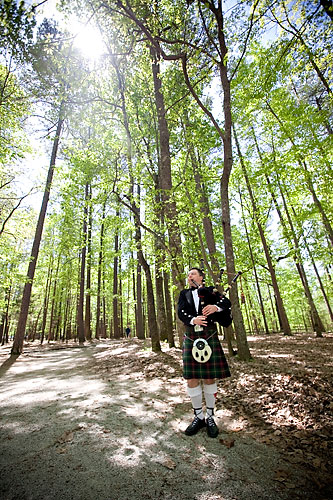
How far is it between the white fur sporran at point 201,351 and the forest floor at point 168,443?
982 mm

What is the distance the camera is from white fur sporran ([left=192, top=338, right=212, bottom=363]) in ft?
10.3

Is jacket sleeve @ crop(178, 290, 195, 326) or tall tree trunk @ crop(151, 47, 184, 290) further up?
tall tree trunk @ crop(151, 47, 184, 290)

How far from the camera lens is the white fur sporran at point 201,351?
315 centimetres

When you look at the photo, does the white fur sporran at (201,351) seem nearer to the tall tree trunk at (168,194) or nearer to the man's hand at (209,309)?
the man's hand at (209,309)

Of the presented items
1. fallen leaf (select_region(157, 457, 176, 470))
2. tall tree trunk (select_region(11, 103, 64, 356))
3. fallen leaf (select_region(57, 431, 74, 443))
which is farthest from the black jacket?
tall tree trunk (select_region(11, 103, 64, 356))

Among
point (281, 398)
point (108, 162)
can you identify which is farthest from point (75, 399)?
Answer: point (108, 162)

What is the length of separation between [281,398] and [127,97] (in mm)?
12856

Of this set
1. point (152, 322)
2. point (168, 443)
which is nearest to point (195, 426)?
point (168, 443)

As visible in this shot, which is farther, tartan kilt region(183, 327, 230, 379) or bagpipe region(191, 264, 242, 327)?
bagpipe region(191, 264, 242, 327)

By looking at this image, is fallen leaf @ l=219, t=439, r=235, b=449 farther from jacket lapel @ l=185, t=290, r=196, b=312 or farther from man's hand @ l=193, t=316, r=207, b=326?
jacket lapel @ l=185, t=290, r=196, b=312

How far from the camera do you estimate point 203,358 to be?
3148 millimetres

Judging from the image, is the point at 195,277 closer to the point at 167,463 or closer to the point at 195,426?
the point at 195,426

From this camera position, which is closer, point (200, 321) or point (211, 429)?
point (211, 429)

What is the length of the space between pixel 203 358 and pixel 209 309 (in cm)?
67
